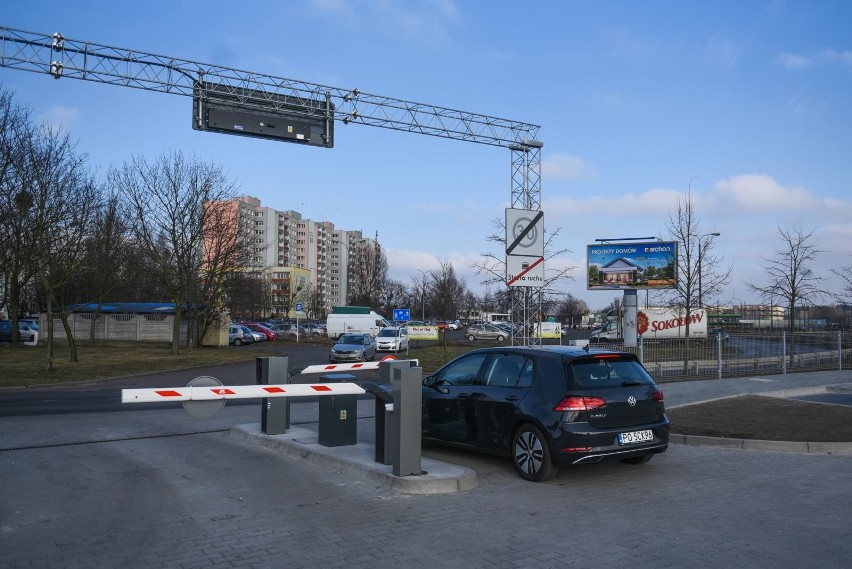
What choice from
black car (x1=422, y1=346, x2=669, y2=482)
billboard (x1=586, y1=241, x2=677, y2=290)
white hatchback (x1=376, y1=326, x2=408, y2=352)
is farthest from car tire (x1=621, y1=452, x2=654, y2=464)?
white hatchback (x1=376, y1=326, x2=408, y2=352)

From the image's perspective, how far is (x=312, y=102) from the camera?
2167 centimetres

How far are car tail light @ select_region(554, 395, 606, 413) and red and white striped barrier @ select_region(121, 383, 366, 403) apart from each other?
251 centimetres

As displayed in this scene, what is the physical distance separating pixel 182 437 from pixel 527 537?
282 inches

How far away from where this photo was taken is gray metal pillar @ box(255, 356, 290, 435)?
10508mm

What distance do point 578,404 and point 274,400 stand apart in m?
4.94

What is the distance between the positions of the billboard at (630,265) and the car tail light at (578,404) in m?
21.6

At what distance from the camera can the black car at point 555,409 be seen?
7562mm

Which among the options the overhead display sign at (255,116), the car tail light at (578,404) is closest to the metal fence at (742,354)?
the overhead display sign at (255,116)

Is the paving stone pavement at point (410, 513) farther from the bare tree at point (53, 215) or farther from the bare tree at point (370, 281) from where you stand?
the bare tree at point (370, 281)

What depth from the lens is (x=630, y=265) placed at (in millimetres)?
30656

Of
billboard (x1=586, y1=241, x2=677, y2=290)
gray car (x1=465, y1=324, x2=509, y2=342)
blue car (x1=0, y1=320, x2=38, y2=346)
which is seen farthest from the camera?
gray car (x1=465, y1=324, x2=509, y2=342)

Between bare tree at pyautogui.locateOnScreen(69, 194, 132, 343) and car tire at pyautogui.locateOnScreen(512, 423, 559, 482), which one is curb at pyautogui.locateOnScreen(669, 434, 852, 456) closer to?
car tire at pyautogui.locateOnScreen(512, 423, 559, 482)

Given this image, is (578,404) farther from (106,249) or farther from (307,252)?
(307,252)

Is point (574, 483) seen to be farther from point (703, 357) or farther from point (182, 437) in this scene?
point (703, 357)
